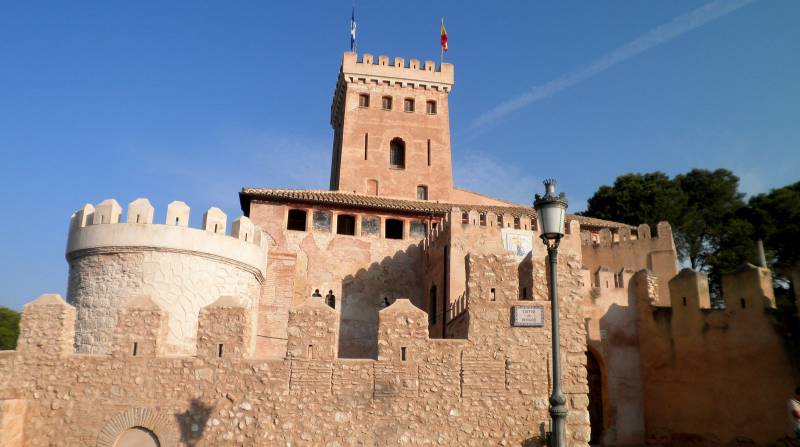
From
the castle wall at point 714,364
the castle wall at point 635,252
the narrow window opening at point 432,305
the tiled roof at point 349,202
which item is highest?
the tiled roof at point 349,202

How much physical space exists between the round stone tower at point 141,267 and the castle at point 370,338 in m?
0.05

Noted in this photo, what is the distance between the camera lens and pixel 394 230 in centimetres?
2600

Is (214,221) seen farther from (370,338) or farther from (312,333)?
(370,338)

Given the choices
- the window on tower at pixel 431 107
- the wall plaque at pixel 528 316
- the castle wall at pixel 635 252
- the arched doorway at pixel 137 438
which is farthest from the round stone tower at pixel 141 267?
the window on tower at pixel 431 107

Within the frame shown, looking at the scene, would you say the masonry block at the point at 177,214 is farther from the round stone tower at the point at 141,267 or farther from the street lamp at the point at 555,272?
the street lamp at the point at 555,272

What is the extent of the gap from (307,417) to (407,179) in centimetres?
1951

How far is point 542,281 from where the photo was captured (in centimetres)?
1357

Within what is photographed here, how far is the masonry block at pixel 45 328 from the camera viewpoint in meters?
12.5

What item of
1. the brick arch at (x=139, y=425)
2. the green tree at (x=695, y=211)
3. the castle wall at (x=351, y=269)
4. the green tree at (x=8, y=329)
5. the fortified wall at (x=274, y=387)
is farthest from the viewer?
the green tree at (x=8, y=329)

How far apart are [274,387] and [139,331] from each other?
2770 mm

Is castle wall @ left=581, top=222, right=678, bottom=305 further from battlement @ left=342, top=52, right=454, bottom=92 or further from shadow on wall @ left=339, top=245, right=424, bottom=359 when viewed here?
battlement @ left=342, top=52, right=454, bottom=92

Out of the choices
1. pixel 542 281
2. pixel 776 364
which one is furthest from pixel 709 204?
pixel 542 281

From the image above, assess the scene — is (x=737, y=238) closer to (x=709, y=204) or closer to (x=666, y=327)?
(x=709, y=204)

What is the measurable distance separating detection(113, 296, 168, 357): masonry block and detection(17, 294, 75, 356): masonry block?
3.40 feet
